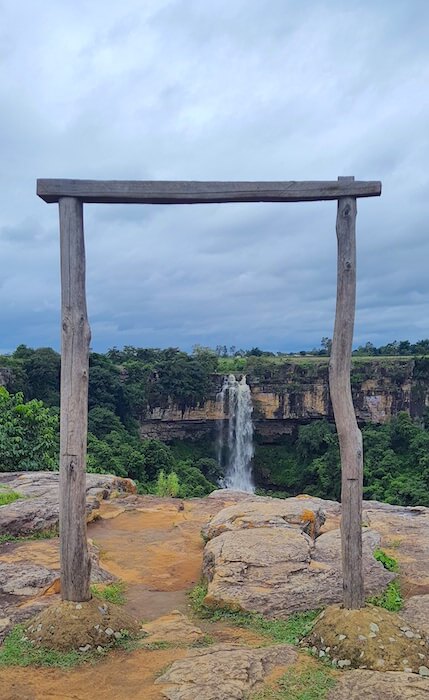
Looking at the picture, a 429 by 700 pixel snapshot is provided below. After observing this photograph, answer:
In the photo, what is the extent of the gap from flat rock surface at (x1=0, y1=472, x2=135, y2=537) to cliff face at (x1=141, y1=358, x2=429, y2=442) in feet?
89.7

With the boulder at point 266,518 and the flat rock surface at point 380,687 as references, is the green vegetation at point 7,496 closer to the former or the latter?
the boulder at point 266,518

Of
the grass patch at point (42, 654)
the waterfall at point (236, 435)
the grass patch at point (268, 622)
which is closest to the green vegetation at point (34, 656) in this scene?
the grass patch at point (42, 654)

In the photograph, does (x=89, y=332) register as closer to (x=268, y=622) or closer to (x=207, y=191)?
(x=207, y=191)

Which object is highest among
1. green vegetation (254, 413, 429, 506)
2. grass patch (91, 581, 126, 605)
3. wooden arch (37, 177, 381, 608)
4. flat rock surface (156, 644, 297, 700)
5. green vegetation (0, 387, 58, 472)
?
wooden arch (37, 177, 381, 608)

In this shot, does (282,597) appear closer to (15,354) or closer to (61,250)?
(61,250)

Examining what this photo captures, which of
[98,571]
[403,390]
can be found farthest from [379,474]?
[98,571]

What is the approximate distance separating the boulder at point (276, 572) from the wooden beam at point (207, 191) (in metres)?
3.67

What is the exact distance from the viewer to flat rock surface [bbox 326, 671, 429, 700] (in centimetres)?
362

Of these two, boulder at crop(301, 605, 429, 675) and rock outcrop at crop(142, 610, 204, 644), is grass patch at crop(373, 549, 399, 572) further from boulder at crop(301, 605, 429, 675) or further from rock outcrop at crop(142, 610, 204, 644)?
rock outcrop at crop(142, 610, 204, 644)

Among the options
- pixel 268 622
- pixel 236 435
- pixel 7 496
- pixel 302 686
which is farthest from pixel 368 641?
pixel 236 435

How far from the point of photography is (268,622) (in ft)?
17.1

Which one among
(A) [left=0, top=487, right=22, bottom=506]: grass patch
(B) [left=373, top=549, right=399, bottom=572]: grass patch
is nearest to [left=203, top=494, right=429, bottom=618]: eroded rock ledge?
(B) [left=373, top=549, right=399, bottom=572]: grass patch

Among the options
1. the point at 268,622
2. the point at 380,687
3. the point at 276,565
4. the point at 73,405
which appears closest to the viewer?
the point at 380,687

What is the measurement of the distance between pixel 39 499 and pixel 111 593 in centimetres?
313
